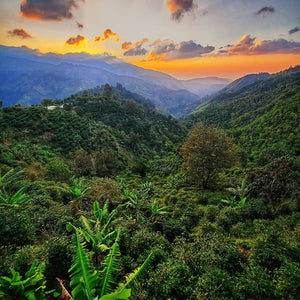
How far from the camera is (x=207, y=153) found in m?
17.5

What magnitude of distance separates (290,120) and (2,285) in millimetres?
43047

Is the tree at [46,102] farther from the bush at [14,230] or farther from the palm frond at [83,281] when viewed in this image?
the palm frond at [83,281]

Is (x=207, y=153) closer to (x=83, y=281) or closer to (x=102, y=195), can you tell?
(x=102, y=195)

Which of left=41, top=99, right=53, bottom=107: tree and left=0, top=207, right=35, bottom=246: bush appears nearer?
left=0, top=207, right=35, bottom=246: bush

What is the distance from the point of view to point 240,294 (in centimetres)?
444

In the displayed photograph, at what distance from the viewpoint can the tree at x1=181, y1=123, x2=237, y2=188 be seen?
17438 millimetres

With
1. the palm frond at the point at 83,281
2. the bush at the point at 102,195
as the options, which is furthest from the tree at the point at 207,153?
the palm frond at the point at 83,281

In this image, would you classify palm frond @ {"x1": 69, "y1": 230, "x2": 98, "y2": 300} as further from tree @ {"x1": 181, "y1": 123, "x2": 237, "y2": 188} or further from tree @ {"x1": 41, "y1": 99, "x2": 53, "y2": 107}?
tree @ {"x1": 41, "y1": 99, "x2": 53, "y2": 107}

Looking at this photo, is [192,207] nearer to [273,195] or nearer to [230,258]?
[273,195]

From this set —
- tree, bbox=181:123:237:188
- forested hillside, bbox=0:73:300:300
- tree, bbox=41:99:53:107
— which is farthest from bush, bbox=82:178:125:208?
tree, bbox=41:99:53:107

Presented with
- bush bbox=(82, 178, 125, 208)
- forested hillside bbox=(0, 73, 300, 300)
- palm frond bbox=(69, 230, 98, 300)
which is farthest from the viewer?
bush bbox=(82, 178, 125, 208)

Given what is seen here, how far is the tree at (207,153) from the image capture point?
17.4 meters

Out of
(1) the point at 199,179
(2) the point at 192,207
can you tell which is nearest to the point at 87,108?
(1) the point at 199,179

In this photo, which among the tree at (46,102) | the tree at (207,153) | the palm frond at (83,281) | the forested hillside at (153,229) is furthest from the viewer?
the tree at (46,102)
